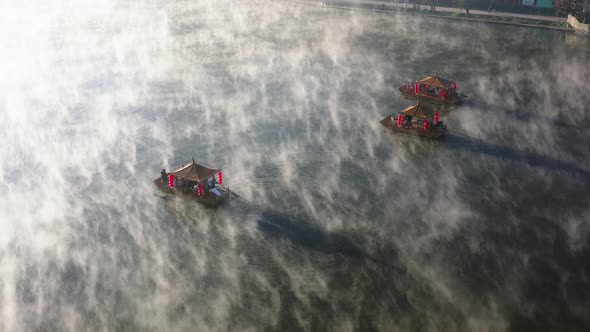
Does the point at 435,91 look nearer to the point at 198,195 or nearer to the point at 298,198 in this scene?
the point at 298,198

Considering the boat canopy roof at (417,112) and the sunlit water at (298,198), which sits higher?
the boat canopy roof at (417,112)

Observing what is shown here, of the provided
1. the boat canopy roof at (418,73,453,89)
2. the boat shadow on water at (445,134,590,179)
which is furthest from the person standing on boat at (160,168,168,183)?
the boat canopy roof at (418,73,453,89)

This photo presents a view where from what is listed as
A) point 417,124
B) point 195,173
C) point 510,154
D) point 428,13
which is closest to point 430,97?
point 417,124

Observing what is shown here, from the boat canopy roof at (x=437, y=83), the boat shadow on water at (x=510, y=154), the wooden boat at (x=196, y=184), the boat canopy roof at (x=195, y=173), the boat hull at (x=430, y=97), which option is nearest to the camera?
the boat canopy roof at (x=195, y=173)

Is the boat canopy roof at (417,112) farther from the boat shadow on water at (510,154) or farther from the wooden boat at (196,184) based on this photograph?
the wooden boat at (196,184)

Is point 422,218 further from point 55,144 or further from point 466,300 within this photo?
point 55,144

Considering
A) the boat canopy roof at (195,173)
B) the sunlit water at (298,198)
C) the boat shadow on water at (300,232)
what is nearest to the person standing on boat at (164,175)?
the boat canopy roof at (195,173)

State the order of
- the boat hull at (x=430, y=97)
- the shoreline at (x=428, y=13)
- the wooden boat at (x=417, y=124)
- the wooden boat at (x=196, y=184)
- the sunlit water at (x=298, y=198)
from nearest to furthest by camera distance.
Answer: the sunlit water at (x=298, y=198) → the wooden boat at (x=196, y=184) → the wooden boat at (x=417, y=124) → the boat hull at (x=430, y=97) → the shoreline at (x=428, y=13)

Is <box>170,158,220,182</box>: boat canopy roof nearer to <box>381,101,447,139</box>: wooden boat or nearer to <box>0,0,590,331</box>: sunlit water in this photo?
<box>0,0,590,331</box>: sunlit water

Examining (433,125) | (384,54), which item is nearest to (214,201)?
(433,125)
